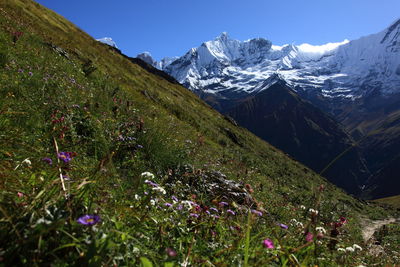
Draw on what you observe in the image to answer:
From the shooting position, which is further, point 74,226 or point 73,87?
point 73,87

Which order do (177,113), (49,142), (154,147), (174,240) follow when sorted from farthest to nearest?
(177,113) < (154,147) < (49,142) < (174,240)

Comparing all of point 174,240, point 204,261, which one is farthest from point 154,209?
point 204,261

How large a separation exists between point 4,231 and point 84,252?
469 millimetres

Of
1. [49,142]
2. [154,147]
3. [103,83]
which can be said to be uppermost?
[103,83]

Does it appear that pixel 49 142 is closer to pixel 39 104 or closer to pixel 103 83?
pixel 39 104

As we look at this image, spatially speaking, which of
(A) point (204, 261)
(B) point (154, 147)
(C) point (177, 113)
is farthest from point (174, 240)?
(C) point (177, 113)

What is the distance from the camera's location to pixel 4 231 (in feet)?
5.82

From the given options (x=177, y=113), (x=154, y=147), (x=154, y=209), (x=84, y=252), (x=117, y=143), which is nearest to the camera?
(x=84, y=252)

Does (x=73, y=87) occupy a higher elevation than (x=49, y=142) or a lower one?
higher

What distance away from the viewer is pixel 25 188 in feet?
8.29

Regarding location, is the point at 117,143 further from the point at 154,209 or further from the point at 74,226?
the point at 74,226

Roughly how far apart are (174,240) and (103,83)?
48.3 feet

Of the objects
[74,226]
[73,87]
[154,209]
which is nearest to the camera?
[74,226]

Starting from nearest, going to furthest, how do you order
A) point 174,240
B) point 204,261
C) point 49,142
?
point 204,261
point 174,240
point 49,142
